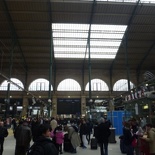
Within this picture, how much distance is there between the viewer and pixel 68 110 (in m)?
38.5

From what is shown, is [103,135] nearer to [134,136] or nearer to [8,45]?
[134,136]

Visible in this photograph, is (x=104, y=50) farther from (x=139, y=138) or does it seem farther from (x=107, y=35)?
(x=139, y=138)

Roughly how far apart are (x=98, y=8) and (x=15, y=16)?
32.6 feet

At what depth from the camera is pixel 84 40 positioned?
2922 cm

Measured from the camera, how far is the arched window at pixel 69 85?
37.9 metres

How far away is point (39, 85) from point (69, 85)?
18.4 feet

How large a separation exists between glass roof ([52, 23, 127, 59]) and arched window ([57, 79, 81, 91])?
579 cm

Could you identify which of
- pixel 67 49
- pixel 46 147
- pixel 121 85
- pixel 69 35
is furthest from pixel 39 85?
pixel 46 147

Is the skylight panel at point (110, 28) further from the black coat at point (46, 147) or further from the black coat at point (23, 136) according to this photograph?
the black coat at point (46, 147)

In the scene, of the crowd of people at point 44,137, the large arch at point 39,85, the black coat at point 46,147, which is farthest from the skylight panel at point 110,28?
the black coat at point 46,147

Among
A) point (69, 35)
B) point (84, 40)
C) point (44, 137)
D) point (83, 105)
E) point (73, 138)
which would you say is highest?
point (69, 35)

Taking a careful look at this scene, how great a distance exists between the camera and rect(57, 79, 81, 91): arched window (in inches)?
1491

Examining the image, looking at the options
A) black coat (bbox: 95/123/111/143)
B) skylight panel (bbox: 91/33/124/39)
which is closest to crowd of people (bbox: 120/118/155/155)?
black coat (bbox: 95/123/111/143)

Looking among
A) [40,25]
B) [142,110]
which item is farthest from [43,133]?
[40,25]
